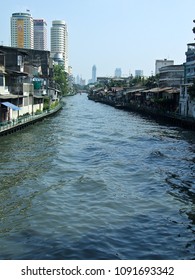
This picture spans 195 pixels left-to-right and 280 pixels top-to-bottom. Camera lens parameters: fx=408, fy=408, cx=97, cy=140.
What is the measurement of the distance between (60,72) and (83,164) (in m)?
137

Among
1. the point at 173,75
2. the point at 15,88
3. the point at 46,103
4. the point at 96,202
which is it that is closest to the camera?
the point at 96,202

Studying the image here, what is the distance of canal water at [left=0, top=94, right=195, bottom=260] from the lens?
607 inches

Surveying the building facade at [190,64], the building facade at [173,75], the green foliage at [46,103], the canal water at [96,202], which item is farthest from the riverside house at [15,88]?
the building facade at [173,75]

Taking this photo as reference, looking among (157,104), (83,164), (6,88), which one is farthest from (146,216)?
(157,104)

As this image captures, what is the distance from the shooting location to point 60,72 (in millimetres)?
163500

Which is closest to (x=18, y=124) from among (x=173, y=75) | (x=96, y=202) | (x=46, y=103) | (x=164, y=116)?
(x=96, y=202)

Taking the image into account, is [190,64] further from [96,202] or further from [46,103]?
[96,202]

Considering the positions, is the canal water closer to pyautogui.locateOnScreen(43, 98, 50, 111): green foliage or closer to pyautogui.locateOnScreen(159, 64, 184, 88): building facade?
pyautogui.locateOnScreen(43, 98, 50, 111): green foliage

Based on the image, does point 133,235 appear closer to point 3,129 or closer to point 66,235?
point 66,235

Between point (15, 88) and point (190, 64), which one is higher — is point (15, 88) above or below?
below

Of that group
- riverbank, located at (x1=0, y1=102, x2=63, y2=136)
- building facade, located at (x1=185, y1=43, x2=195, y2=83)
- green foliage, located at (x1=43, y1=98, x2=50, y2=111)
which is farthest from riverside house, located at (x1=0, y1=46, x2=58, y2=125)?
building facade, located at (x1=185, y1=43, x2=195, y2=83)

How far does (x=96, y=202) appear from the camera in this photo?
20812 millimetres

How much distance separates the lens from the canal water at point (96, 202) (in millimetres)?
15422

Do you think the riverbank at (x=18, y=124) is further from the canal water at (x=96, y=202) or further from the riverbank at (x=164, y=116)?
the riverbank at (x=164, y=116)
